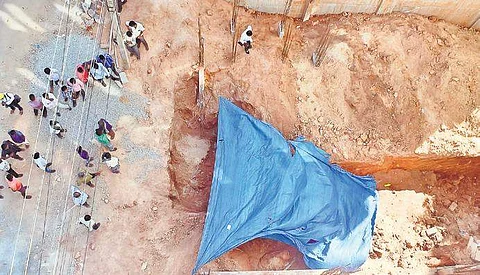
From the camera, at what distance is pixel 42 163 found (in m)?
11.4

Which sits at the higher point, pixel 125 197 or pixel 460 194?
pixel 460 194

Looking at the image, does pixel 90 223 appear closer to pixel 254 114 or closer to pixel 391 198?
pixel 254 114

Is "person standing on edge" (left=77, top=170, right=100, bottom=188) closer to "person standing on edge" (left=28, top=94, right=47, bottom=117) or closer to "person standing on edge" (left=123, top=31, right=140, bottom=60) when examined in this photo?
"person standing on edge" (left=28, top=94, right=47, bottom=117)

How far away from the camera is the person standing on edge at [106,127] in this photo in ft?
38.2

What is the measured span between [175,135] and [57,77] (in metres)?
3.32

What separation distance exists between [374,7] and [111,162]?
900 centimetres

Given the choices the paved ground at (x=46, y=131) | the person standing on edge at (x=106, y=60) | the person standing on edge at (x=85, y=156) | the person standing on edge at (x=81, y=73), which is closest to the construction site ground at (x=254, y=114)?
the paved ground at (x=46, y=131)

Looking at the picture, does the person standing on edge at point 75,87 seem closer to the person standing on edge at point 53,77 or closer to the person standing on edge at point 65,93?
the person standing on edge at point 65,93

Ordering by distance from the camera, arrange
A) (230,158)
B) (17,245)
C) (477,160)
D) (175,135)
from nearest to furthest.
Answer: (17,245)
(230,158)
(175,135)
(477,160)

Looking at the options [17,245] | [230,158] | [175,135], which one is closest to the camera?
[17,245]

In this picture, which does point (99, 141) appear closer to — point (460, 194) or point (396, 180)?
point (396, 180)

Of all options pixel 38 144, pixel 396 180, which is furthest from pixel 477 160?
pixel 38 144

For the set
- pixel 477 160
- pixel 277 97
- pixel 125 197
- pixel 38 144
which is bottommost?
pixel 125 197

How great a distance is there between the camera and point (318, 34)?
14.8 meters
